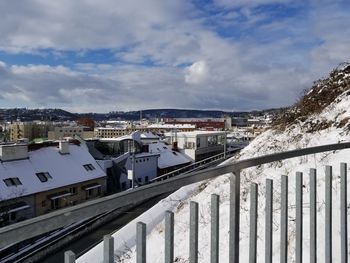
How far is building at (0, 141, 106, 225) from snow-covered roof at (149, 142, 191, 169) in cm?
1216

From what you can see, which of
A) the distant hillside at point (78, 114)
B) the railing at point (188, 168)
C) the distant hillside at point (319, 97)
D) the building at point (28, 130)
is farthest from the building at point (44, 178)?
the distant hillside at point (78, 114)

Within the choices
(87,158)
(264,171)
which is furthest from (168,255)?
(87,158)

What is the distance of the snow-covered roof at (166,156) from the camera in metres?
43.9

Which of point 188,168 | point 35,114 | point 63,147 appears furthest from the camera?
point 35,114

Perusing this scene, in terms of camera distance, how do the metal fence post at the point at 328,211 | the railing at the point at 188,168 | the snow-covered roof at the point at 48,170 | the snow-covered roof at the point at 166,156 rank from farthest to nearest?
the snow-covered roof at the point at 166,156, the snow-covered roof at the point at 48,170, the railing at the point at 188,168, the metal fence post at the point at 328,211

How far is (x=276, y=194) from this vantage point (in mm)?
4238

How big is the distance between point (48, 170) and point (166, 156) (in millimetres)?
19863

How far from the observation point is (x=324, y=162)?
4988 millimetres

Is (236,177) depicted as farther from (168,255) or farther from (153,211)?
(153,211)

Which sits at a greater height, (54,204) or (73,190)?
(73,190)

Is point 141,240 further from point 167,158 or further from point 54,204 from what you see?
point 167,158

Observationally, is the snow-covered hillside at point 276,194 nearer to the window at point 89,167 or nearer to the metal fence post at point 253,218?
the metal fence post at point 253,218

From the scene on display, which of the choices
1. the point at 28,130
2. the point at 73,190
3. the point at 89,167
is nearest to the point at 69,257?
the point at 73,190

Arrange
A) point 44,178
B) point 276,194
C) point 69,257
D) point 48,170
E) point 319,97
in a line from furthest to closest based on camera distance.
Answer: point 48,170, point 44,178, point 319,97, point 276,194, point 69,257
